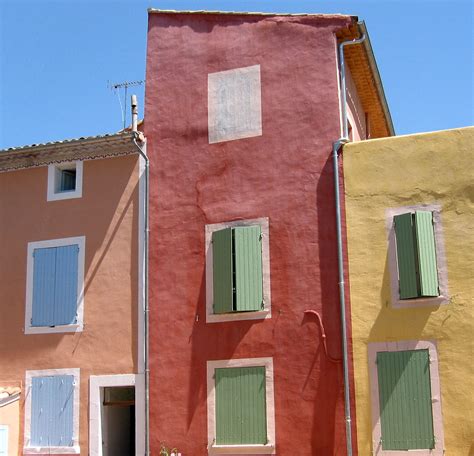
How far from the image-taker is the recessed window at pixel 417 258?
14414mm

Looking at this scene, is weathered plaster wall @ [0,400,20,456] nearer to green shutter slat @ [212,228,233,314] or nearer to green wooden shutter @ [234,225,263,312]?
green shutter slat @ [212,228,233,314]

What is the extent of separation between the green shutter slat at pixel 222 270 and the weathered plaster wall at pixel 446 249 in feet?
7.42

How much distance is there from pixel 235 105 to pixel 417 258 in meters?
4.88

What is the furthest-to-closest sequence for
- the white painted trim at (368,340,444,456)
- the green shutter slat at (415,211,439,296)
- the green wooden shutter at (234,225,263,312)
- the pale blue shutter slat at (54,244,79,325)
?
the pale blue shutter slat at (54,244,79,325), the green wooden shutter at (234,225,263,312), the green shutter slat at (415,211,439,296), the white painted trim at (368,340,444,456)

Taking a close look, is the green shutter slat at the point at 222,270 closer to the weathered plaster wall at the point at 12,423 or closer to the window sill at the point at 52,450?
the window sill at the point at 52,450

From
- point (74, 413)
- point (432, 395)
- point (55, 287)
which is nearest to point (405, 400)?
point (432, 395)

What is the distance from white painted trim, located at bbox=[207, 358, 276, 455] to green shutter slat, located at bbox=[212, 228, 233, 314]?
0.99 m

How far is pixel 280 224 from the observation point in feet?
52.2

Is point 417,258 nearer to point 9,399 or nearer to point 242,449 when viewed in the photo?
point 242,449

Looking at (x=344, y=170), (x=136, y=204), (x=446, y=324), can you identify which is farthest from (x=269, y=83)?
(x=446, y=324)

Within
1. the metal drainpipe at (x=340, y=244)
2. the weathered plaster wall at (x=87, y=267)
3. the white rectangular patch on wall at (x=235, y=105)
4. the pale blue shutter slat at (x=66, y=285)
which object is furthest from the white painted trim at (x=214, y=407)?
the white rectangular patch on wall at (x=235, y=105)

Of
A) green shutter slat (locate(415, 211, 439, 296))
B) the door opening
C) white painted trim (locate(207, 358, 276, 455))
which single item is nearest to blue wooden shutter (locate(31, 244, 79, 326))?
the door opening

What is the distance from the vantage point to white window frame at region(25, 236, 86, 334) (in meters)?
17.1

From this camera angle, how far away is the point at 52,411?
55.1ft
